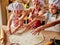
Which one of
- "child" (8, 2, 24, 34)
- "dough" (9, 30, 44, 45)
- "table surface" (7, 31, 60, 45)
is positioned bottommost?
"dough" (9, 30, 44, 45)

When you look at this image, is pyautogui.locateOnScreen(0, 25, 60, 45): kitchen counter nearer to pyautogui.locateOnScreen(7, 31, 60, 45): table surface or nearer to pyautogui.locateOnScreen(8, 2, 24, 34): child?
pyautogui.locateOnScreen(7, 31, 60, 45): table surface

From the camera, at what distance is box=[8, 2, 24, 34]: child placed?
80 centimetres

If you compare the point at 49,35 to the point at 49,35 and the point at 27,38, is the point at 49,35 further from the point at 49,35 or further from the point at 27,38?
the point at 27,38

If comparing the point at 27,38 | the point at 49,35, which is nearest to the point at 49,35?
the point at 49,35

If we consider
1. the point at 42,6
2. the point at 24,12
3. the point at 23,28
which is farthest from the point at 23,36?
the point at 42,6

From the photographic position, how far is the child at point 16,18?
0.80 metres

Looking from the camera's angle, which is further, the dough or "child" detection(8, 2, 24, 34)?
the dough

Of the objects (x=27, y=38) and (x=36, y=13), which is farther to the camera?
(x=27, y=38)

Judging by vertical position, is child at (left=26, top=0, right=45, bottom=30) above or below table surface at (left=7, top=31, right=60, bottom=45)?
above

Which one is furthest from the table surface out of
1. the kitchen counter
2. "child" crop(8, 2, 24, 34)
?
"child" crop(8, 2, 24, 34)

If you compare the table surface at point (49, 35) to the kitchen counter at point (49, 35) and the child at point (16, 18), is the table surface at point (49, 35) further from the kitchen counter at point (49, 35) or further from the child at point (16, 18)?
the child at point (16, 18)

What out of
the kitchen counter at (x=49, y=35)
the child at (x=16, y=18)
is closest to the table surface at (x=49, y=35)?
the kitchen counter at (x=49, y=35)

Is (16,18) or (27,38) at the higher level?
(16,18)

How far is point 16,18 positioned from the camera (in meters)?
0.88
